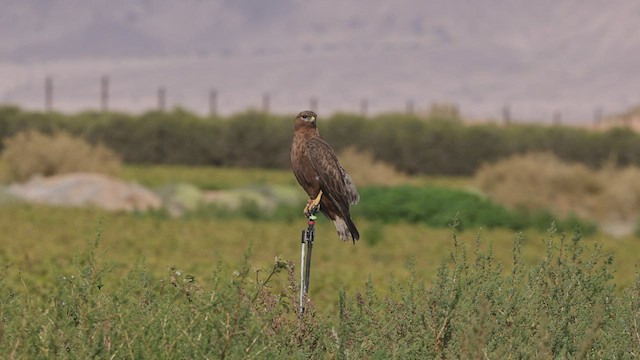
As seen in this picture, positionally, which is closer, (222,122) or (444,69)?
(222,122)

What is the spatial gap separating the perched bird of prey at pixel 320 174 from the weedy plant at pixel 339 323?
39cm

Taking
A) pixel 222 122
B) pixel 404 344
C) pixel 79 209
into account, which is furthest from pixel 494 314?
pixel 222 122

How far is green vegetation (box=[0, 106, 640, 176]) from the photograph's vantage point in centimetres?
4016

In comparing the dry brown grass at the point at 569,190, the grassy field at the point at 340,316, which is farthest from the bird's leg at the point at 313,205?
the dry brown grass at the point at 569,190

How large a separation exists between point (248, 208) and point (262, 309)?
14875 millimetres

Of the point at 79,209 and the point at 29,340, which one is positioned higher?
the point at 29,340

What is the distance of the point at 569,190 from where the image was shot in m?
25.3

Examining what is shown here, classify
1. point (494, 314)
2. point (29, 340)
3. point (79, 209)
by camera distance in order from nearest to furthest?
point (29, 340)
point (494, 314)
point (79, 209)

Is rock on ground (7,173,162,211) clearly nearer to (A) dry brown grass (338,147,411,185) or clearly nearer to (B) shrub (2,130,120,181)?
(B) shrub (2,130,120,181)

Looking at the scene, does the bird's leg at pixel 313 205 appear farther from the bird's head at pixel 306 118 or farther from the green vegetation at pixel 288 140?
the green vegetation at pixel 288 140

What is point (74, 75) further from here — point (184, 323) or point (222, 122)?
point (184, 323)

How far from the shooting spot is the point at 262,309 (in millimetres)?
5848

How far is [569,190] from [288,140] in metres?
16.5

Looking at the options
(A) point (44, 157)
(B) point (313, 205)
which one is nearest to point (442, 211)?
(A) point (44, 157)
